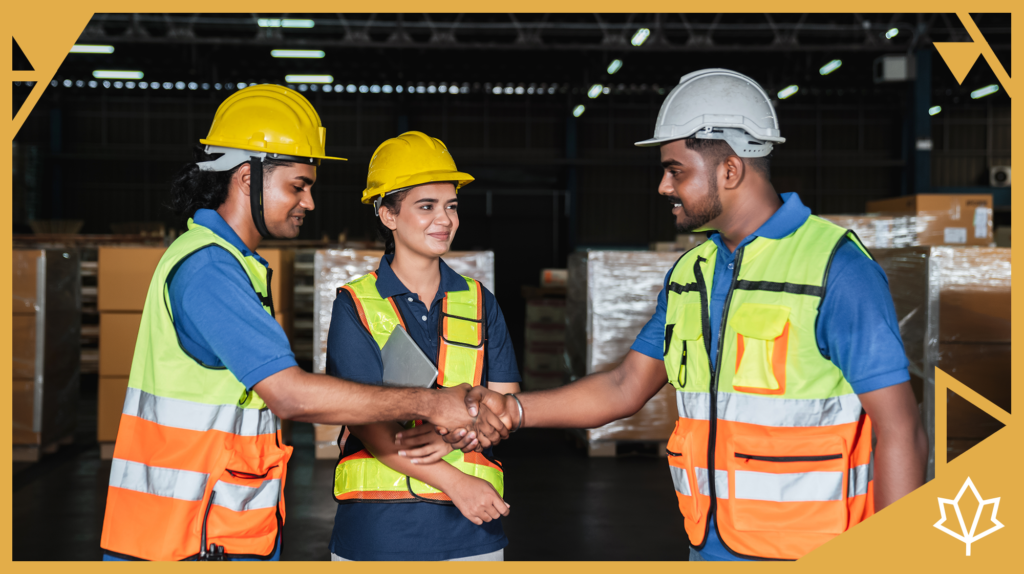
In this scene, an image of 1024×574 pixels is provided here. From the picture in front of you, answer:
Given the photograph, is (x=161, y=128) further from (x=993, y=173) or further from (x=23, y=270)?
(x=993, y=173)

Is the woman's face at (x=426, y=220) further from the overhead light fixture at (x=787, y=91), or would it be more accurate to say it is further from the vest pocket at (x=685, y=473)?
the overhead light fixture at (x=787, y=91)

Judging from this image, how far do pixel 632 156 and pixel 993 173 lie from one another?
9980 mm

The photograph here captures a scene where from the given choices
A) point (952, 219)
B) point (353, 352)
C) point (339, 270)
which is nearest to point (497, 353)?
point (353, 352)

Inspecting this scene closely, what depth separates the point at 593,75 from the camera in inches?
740

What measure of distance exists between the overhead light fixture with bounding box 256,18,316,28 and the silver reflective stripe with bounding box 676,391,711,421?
14.3 m

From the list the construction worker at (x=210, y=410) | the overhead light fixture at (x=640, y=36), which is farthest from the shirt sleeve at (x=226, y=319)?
the overhead light fixture at (x=640, y=36)

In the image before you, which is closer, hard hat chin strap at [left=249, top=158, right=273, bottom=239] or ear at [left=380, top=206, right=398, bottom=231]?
hard hat chin strap at [left=249, top=158, right=273, bottom=239]

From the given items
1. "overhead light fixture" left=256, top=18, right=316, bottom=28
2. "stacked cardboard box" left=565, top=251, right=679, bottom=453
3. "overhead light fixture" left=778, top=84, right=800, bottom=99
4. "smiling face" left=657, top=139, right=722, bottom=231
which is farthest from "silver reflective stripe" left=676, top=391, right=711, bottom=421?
"overhead light fixture" left=778, top=84, right=800, bottom=99

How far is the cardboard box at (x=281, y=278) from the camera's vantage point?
20.8ft

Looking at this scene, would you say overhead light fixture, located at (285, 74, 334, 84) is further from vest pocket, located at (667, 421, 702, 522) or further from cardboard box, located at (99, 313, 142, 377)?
vest pocket, located at (667, 421, 702, 522)

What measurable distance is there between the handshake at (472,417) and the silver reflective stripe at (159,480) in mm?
540

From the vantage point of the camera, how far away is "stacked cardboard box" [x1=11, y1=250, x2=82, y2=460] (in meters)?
6.38

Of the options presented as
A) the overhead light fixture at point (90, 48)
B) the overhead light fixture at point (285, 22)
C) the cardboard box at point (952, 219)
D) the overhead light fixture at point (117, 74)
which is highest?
the overhead light fixture at point (117, 74)

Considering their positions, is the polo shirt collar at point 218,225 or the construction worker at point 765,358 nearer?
the construction worker at point 765,358
